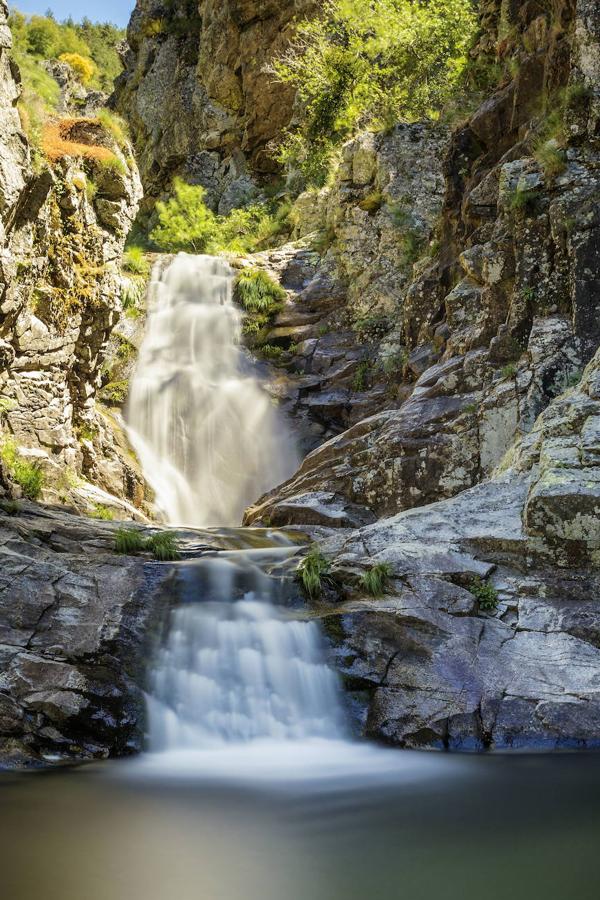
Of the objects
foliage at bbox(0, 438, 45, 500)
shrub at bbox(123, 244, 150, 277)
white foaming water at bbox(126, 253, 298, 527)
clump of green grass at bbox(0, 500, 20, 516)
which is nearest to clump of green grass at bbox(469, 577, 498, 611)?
clump of green grass at bbox(0, 500, 20, 516)

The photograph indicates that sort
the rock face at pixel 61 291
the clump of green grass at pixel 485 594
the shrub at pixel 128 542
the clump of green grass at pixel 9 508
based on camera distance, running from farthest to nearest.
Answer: the rock face at pixel 61 291 → the clump of green grass at pixel 9 508 → the shrub at pixel 128 542 → the clump of green grass at pixel 485 594

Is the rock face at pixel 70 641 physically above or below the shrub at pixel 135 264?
below

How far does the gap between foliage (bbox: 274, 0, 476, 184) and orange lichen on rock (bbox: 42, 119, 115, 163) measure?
33.6 ft

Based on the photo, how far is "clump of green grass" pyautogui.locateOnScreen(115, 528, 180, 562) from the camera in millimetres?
9766

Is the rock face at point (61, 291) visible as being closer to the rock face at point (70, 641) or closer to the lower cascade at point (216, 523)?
the lower cascade at point (216, 523)

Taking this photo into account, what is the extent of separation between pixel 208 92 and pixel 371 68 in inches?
517

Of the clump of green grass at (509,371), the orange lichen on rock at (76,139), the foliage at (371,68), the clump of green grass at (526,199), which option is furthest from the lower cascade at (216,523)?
the foliage at (371,68)

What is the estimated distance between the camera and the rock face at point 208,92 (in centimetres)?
3312

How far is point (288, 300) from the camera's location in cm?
2284

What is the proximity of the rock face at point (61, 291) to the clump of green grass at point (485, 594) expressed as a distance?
8.05 meters

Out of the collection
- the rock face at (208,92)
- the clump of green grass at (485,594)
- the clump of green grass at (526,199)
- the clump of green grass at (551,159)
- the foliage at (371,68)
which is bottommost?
the clump of green grass at (485,594)

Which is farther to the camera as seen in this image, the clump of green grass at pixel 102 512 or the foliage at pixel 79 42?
the foliage at pixel 79 42

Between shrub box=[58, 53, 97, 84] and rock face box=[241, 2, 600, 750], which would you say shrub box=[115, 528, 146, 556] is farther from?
shrub box=[58, 53, 97, 84]

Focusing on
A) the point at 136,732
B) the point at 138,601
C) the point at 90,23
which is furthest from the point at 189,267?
the point at 90,23
